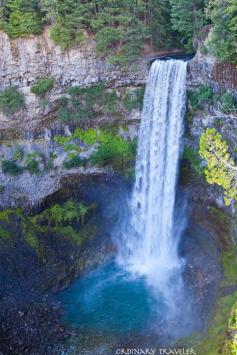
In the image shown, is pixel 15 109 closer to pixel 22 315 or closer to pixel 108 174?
pixel 108 174

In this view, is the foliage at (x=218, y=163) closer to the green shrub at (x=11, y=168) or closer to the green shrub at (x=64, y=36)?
the green shrub at (x=64, y=36)

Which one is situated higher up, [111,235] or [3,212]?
[3,212]

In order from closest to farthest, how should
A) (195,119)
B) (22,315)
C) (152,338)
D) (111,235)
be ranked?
(152,338) → (22,315) → (195,119) → (111,235)

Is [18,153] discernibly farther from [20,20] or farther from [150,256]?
[150,256]

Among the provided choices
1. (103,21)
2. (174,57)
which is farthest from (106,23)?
(174,57)

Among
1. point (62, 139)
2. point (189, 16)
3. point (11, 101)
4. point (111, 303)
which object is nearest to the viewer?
point (111, 303)

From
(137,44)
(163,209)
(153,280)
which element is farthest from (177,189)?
(137,44)
